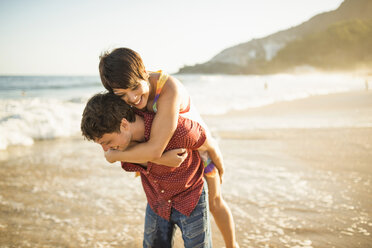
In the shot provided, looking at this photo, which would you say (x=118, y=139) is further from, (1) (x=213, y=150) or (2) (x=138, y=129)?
(1) (x=213, y=150)

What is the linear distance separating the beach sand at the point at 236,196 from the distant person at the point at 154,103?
0.86 meters

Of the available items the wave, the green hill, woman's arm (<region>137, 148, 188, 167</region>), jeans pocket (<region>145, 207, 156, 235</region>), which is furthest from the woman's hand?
the green hill

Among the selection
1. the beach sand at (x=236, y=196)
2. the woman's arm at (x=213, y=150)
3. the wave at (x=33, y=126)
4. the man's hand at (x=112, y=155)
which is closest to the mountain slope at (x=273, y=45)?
the wave at (x=33, y=126)

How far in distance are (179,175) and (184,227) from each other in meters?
0.30

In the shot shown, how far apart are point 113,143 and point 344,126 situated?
747 centimetres

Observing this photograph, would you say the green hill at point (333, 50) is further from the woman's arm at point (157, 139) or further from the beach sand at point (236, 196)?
the woman's arm at point (157, 139)

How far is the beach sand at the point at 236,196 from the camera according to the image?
8.69 ft

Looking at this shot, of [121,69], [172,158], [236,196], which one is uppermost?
[121,69]

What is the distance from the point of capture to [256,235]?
2672 millimetres

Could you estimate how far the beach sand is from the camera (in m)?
2.65

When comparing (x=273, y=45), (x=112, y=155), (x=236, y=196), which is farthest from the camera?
(x=273, y=45)

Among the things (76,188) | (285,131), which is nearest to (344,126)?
(285,131)

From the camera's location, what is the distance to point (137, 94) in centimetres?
173

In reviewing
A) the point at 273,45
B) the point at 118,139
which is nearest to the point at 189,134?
the point at 118,139
